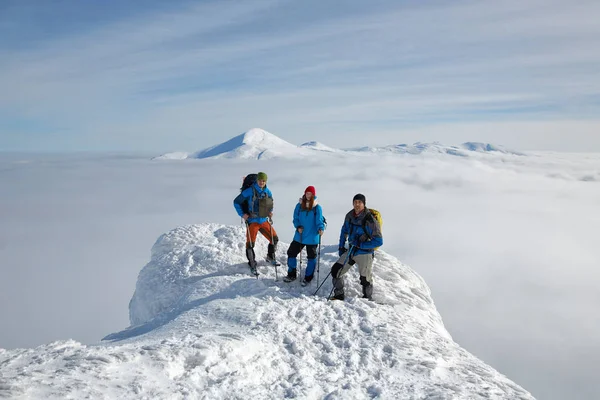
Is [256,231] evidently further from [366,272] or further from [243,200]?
[366,272]

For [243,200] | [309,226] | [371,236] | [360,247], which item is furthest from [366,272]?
[243,200]

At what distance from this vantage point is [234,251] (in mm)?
13562

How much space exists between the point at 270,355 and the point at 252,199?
5519 millimetres

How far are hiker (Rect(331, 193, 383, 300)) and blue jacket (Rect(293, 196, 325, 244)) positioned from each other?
0.76 m

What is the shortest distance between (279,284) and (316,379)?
4368mm

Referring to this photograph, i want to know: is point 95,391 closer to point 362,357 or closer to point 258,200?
point 362,357

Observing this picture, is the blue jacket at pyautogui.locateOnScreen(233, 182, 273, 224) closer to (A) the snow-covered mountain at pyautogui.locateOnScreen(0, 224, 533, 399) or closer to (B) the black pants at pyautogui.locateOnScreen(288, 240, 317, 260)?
(B) the black pants at pyautogui.locateOnScreen(288, 240, 317, 260)

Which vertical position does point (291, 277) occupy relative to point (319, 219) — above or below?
below

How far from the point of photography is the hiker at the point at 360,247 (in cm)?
973

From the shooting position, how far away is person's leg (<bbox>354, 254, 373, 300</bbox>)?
9836 millimetres

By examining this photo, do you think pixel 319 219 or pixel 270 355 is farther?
pixel 319 219

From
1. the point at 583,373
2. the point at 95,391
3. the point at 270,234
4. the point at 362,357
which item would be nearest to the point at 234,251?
the point at 270,234

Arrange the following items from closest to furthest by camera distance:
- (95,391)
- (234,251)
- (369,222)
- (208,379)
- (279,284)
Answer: (95,391)
(208,379)
(369,222)
(279,284)
(234,251)

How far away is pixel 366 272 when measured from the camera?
9891 mm
